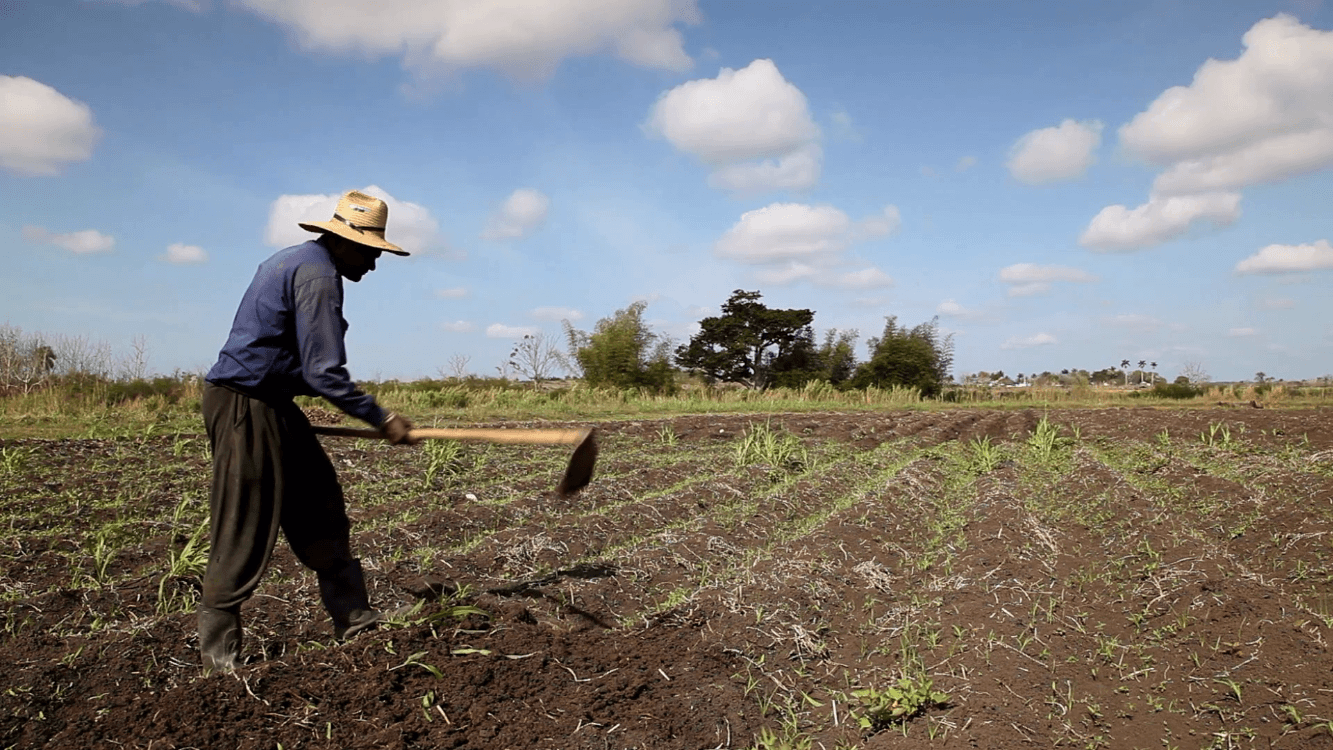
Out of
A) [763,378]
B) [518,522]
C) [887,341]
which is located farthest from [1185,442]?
[763,378]

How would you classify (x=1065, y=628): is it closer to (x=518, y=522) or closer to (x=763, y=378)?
(x=518, y=522)

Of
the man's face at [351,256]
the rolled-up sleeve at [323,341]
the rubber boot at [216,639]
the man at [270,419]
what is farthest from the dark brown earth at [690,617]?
the man's face at [351,256]

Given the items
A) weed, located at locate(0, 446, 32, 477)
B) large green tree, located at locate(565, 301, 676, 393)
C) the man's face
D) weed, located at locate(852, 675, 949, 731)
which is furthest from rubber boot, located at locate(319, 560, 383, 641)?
large green tree, located at locate(565, 301, 676, 393)

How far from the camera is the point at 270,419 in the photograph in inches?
135

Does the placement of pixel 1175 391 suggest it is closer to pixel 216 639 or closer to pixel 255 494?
pixel 255 494

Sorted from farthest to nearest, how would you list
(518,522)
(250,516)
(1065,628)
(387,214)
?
(518,522)
(1065,628)
(387,214)
(250,516)

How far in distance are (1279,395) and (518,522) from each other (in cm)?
2905

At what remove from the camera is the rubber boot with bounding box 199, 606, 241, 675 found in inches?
132

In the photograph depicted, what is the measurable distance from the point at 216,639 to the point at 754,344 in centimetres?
3292

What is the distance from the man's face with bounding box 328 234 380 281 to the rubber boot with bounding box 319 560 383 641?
1.28 meters

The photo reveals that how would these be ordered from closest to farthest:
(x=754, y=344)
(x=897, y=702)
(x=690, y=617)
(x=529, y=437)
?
(x=897, y=702)
(x=529, y=437)
(x=690, y=617)
(x=754, y=344)

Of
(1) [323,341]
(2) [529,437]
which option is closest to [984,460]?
(2) [529,437]

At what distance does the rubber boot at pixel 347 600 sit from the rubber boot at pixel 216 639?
1.28ft

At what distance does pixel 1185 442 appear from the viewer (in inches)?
442
